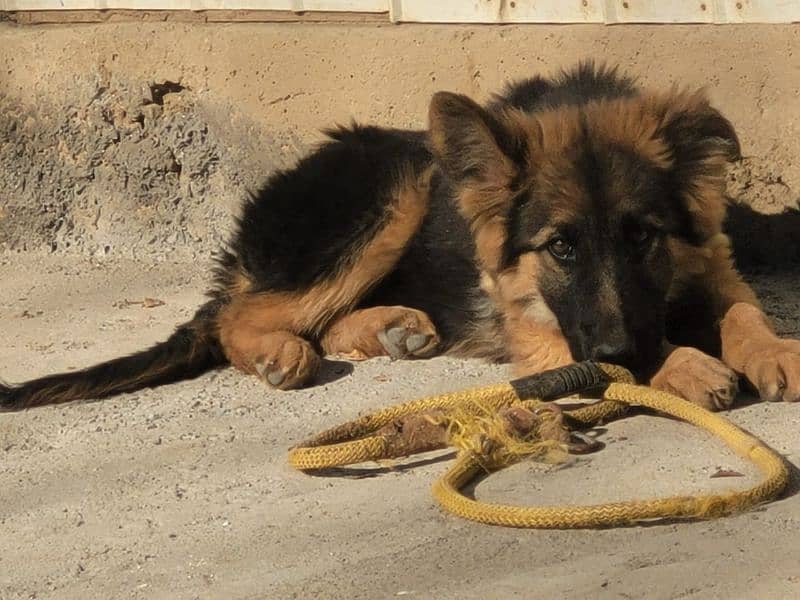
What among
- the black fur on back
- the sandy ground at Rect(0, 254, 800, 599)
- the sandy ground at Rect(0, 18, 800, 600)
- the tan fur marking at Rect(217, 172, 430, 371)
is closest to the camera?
the sandy ground at Rect(0, 254, 800, 599)

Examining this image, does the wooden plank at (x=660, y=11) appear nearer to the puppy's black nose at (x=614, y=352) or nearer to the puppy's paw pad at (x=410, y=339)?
the puppy's paw pad at (x=410, y=339)

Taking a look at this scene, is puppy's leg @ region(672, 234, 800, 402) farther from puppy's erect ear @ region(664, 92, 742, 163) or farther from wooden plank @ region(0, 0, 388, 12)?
wooden plank @ region(0, 0, 388, 12)

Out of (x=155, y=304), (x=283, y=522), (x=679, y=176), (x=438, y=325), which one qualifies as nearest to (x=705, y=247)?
(x=679, y=176)

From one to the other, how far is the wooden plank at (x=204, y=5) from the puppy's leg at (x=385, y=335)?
216 centimetres

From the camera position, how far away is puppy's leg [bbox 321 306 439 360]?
625 centimetres

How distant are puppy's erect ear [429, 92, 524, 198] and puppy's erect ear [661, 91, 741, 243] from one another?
61 centimetres

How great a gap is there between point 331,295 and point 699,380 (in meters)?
2.04

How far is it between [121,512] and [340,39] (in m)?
3.79

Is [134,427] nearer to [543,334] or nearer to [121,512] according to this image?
[121,512]

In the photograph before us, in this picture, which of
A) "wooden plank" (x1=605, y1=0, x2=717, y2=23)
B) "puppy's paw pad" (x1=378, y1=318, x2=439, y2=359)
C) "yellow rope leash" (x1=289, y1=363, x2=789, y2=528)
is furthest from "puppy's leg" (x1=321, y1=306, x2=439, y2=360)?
"wooden plank" (x1=605, y1=0, x2=717, y2=23)

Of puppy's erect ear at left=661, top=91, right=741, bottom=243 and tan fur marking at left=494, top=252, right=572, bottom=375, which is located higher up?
puppy's erect ear at left=661, top=91, right=741, bottom=243

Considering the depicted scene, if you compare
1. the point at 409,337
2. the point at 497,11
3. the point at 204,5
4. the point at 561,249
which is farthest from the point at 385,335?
the point at 204,5

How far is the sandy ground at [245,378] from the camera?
3.93 m

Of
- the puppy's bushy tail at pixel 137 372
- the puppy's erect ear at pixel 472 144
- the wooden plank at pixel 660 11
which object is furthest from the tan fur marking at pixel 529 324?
the wooden plank at pixel 660 11
